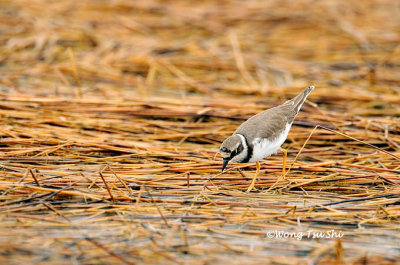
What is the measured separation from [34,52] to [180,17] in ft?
9.97

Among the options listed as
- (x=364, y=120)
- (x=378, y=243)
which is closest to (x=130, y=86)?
(x=364, y=120)

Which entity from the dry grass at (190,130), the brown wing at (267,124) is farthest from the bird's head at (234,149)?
the dry grass at (190,130)

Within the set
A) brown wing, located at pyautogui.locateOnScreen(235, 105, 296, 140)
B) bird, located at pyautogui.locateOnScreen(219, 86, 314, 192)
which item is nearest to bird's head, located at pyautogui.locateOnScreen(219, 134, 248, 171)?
bird, located at pyautogui.locateOnScreen(219, 86, 314, 192)

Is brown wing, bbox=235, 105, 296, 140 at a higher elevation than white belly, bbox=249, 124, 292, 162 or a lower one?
higher

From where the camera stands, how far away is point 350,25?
10758mm

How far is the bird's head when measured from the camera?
5.01 m

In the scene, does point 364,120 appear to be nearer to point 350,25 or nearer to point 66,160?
point 66,160

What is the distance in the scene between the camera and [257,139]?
17.1 ft

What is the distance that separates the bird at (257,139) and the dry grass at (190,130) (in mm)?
267

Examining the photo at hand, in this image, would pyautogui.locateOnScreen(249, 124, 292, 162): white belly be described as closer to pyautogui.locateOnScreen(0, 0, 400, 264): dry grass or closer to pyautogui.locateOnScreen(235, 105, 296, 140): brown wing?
pyautogui.locateOnScreen(235, 105, 296, 140): brown wing

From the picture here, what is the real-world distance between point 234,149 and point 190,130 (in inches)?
66.5

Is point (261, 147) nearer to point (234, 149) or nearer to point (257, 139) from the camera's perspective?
point (257, 139)

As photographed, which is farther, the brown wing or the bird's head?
the brown wing

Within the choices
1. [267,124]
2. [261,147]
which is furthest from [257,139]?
[267,124]
